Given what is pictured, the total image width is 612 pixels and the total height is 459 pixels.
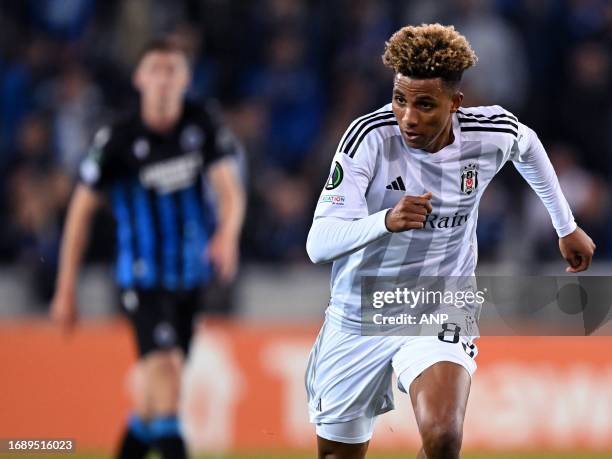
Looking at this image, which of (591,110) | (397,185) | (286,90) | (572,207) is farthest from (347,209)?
(286,90)

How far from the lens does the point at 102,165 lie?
6.89 metres

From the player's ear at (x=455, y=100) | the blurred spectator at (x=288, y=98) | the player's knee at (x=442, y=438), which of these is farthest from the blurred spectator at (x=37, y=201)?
the player's knee at (x=442, y=438)

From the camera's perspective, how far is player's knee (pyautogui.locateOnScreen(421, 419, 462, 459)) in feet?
14.1

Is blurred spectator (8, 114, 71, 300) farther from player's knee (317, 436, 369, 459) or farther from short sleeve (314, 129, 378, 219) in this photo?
short sleeve (314, 129, 378, 219)

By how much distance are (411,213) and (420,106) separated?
0.55m

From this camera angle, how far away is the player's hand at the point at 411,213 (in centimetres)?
403

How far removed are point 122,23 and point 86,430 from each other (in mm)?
4183

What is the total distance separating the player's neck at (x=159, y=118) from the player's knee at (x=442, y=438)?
10.6 ft

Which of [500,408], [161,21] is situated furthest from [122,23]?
[500,408]

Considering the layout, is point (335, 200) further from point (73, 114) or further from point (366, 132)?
point (73, 114)

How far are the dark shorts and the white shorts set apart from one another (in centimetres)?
187

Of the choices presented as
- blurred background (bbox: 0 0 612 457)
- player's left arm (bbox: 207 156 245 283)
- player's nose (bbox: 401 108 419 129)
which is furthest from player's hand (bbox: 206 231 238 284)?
player's nose (bbox: 401 108 419 129)

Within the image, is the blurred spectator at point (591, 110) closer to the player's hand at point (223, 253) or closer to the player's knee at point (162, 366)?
the player's hand at point (223, 253)

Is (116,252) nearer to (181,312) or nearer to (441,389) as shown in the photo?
(181,312)
